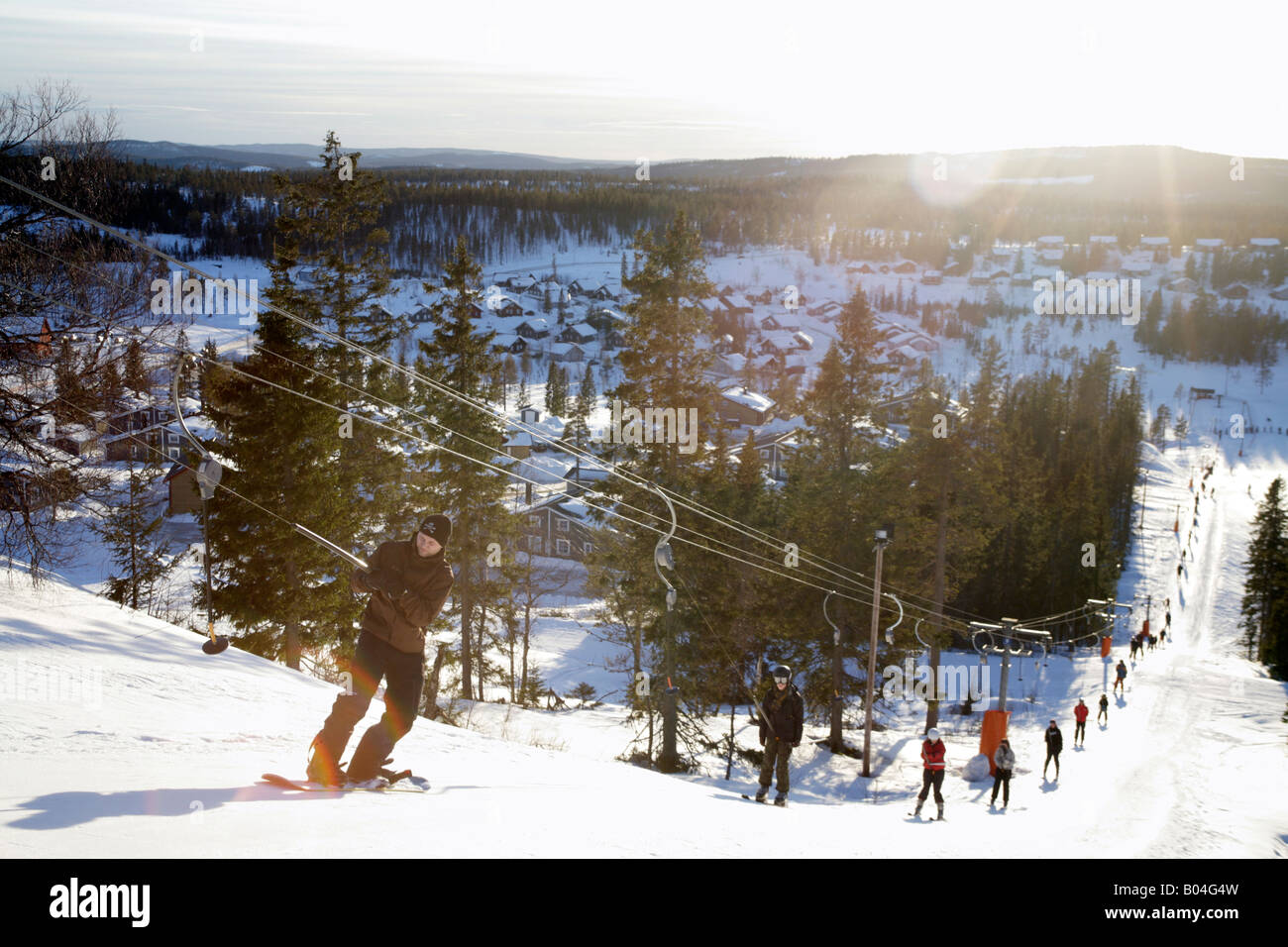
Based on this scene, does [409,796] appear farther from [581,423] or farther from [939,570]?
[581,423]

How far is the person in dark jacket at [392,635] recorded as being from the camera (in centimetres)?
666

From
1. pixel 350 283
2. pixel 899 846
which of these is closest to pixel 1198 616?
pixel 350 283

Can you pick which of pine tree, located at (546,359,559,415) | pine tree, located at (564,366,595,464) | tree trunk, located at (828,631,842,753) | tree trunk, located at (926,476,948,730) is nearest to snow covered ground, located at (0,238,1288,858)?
tree trunk, located at (828,631,842,753)

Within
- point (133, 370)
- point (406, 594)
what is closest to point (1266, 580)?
point (133, 370)

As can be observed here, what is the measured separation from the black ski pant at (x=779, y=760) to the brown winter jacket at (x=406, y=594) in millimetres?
5771

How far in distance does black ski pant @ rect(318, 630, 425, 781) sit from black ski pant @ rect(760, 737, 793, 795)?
17.8ft

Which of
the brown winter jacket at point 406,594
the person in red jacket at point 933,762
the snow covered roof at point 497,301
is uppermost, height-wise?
the snow covered roof at point 497,301

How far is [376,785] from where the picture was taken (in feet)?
23.9

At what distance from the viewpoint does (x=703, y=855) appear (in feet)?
20.1

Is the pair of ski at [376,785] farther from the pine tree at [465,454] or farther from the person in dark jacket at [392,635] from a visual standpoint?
the pine tree at [465,454]

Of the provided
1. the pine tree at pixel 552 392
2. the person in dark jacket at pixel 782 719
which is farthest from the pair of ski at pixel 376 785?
the pine tree at pixel 552 392

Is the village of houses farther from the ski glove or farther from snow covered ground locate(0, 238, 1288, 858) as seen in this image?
the ski glove

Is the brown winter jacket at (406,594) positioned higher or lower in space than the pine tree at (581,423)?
higher

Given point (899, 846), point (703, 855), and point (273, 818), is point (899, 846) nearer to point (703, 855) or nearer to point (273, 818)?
point (703, 855)
